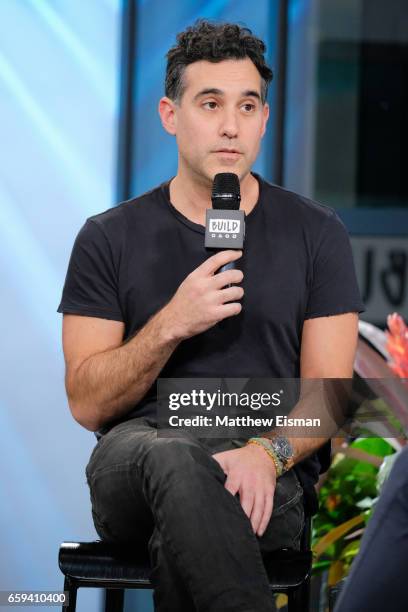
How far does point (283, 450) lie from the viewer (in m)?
1.94

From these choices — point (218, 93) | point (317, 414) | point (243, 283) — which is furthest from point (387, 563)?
point (218, 93)

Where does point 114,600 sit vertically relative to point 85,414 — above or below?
below

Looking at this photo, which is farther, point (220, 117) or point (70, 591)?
point (220, 117)

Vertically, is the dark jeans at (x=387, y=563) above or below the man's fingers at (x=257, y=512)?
above

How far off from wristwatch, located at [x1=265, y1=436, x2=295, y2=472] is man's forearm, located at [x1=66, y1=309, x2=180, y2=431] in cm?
25

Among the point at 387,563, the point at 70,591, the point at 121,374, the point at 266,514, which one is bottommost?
the point at 70,591

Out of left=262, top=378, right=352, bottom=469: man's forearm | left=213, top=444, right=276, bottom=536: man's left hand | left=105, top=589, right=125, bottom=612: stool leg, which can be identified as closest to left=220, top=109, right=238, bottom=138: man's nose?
left=262, top=378, right=352, bottom=469: man's forearm

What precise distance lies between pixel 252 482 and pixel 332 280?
0.49 m

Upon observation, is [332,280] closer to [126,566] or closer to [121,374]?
[121,374]

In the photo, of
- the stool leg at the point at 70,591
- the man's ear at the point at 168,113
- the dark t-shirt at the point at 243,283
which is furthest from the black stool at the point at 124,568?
the man's ear at the point at 168,113

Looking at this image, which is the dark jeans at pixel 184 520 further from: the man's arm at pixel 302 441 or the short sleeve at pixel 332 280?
the short sleeve at pixel 332 280

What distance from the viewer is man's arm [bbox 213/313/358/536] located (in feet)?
5.95

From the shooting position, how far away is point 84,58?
3230 mm

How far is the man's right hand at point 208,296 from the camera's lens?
1795 mm
